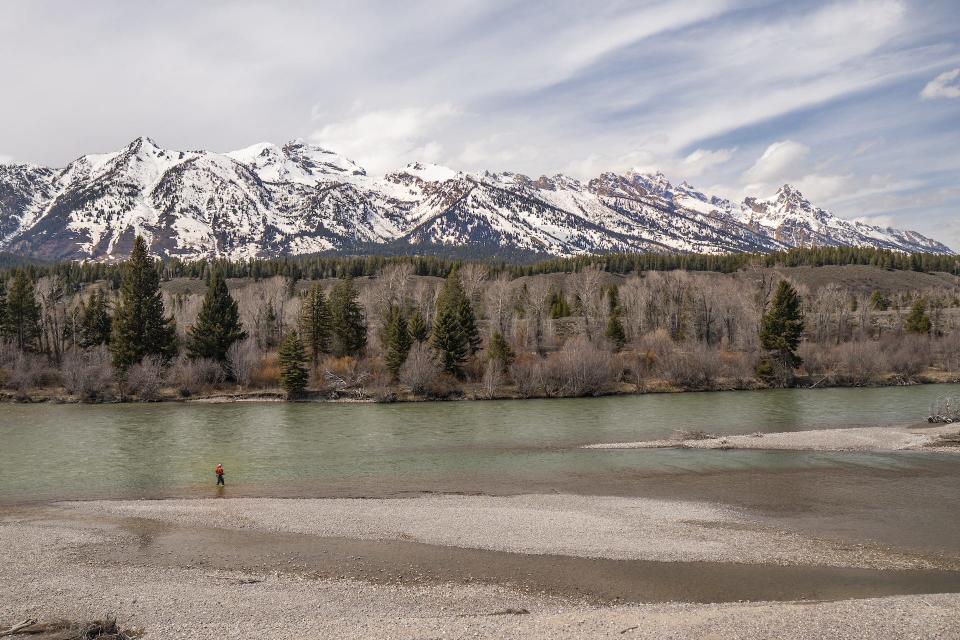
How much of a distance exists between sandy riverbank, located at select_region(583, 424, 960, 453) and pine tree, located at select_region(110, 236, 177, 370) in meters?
60.4

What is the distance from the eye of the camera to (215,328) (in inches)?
3083

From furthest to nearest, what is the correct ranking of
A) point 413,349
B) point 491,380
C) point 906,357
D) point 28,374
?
point 906,357 < point 413,349 < point 28,374 < point 491,380

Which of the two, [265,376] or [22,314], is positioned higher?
[22,314]

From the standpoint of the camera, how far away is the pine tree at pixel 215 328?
78125 mm

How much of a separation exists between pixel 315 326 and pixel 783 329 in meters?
62.7

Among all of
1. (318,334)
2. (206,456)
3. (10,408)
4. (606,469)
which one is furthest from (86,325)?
(606,469)

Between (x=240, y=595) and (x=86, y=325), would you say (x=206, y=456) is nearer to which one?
(x=240, y=595)

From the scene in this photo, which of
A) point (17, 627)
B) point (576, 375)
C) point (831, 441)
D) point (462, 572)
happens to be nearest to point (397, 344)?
point (576, 375)

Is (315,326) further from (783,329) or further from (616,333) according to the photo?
(783,329)

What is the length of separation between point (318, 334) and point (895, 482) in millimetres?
66012

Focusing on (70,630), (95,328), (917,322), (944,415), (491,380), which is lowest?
(944,415)

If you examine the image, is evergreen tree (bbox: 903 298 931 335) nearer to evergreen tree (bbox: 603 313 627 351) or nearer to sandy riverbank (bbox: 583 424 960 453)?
evergreen tree (bbox: 603 313 627 351)

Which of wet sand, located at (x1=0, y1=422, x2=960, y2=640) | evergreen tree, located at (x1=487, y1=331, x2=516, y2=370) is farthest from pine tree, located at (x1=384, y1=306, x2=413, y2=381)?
wet sand, located at (x1=0, y1=422, x2=960, y2=640)

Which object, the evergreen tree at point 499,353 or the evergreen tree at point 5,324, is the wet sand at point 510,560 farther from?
the evergreen tree at point 5,324
